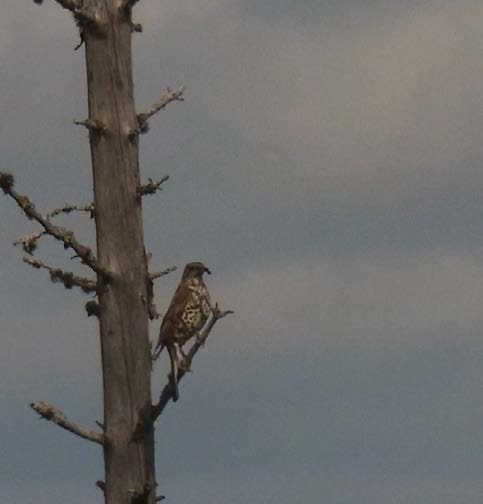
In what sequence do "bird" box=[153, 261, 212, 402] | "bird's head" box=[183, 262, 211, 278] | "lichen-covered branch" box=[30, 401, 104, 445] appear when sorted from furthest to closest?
"bird's head" box=[183, 262, 211, 278] → "bird" box=[153, 261, 212, 402] → "lichen-covered branch" box=[30, 401, 104, 445]

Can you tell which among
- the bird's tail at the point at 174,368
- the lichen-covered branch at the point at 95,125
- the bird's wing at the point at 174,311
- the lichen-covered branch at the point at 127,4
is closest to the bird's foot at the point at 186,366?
the bird's tail at the point at 174,368

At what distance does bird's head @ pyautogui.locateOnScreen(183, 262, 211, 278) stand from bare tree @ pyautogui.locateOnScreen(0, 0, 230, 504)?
10.2ft

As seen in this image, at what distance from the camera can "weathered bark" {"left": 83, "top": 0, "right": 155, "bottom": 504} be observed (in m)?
10.2

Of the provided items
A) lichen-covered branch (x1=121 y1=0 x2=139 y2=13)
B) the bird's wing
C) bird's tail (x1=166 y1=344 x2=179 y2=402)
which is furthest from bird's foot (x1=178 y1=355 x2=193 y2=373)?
lichen-covered branch (x1=121 y1=0 x2=139 y2=13)

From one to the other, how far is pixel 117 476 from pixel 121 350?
109 cm

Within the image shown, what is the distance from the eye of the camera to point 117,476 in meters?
10.2

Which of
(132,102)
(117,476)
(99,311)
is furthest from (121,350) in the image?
(132,102)

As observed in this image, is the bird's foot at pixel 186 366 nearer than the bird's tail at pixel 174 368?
No

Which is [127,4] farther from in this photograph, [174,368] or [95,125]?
[174,368]

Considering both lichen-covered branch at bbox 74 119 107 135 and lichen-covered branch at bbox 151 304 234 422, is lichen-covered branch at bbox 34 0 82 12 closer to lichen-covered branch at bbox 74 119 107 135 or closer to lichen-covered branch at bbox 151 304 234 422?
lichen-covered branch at bbox 74 119 107 135

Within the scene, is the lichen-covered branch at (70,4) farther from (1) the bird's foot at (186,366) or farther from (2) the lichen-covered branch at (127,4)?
(1) the bird's foot at (186,366)

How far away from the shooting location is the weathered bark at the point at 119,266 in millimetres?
10203

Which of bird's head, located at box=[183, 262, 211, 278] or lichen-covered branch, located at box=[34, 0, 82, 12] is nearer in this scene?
lichen-covered branch, located at box=[34, 0, 82, 12]

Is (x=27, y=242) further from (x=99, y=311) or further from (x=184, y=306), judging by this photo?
(x=184, y=306)
